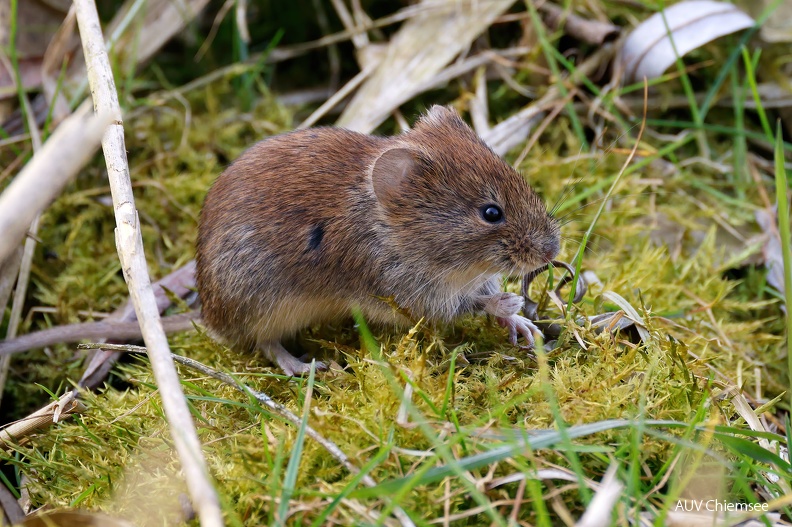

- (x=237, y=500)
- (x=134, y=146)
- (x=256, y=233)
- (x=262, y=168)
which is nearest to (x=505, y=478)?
(x=237, y=500)

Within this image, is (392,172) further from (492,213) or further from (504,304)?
(504,304)

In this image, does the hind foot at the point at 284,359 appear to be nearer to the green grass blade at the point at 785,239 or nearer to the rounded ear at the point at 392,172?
the rounded ear at the point at 392,172

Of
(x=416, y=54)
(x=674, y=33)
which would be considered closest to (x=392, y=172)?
(x=416, y=54)

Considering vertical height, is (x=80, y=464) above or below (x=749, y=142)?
below

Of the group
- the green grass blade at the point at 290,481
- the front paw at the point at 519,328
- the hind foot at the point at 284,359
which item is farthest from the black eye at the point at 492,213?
the green grass blade at the point at 290,481

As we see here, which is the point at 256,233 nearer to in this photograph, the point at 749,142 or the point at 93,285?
the point at 93,285
